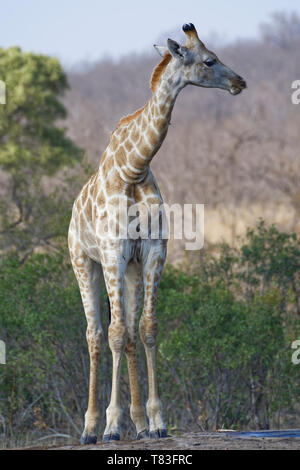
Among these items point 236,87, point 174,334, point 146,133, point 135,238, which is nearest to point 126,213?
point 135,238

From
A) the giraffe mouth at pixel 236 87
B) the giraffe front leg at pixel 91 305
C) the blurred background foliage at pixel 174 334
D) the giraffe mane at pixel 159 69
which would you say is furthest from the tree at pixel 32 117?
the giraffe mouth at pixel 236 87

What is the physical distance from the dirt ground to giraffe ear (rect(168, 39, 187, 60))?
9.25 ft

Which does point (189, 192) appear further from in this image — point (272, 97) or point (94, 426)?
point (94, 426)

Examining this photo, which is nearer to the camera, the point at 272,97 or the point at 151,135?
the point at 151,135

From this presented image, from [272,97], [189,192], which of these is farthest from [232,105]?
[189,192]

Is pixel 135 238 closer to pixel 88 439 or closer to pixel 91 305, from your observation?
pixel 91 305

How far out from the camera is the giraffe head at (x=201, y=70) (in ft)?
18.9

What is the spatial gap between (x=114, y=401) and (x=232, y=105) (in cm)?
3884

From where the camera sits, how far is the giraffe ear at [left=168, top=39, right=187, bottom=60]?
5734 millimetres

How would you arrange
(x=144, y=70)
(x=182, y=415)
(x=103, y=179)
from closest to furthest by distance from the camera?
(x=103, y=179) → (x=182, y=415) → (x=144, y=70)

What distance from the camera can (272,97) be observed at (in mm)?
40781

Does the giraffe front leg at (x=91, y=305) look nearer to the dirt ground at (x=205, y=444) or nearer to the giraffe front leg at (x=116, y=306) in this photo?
the giraffe front leg at (x=116, y=306)

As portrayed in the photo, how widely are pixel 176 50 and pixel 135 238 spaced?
1467 mm

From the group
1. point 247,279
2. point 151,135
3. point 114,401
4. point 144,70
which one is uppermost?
point 144,70
